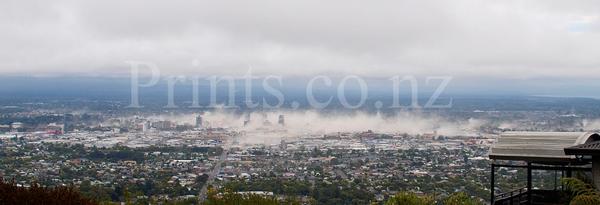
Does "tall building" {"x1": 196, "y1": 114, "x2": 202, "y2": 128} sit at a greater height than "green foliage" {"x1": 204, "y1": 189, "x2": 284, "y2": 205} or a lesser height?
lesser

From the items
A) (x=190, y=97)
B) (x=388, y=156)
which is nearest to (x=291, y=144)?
(x=388, y=156)

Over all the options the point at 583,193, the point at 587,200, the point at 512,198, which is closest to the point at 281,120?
the point at 512,198

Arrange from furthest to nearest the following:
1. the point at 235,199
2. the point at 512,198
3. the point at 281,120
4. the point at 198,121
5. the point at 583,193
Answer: the point at 198,121 < the point at 281,120 < the point at 512,198 < the point at 235,199 < the point at 583,193

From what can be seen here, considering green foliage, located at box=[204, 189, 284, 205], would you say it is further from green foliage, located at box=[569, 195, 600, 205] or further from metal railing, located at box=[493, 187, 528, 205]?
green foliage, located at box=[569, 195, 600, 205]

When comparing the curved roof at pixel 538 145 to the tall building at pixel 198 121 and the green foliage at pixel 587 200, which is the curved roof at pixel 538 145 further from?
the tall building at pixel 198 121

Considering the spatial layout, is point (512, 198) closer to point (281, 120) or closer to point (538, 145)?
point (538, 145)

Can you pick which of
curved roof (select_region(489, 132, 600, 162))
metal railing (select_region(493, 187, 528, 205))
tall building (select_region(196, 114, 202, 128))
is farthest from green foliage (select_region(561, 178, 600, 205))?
tall building (select_region(196, 114, 202, 128))
